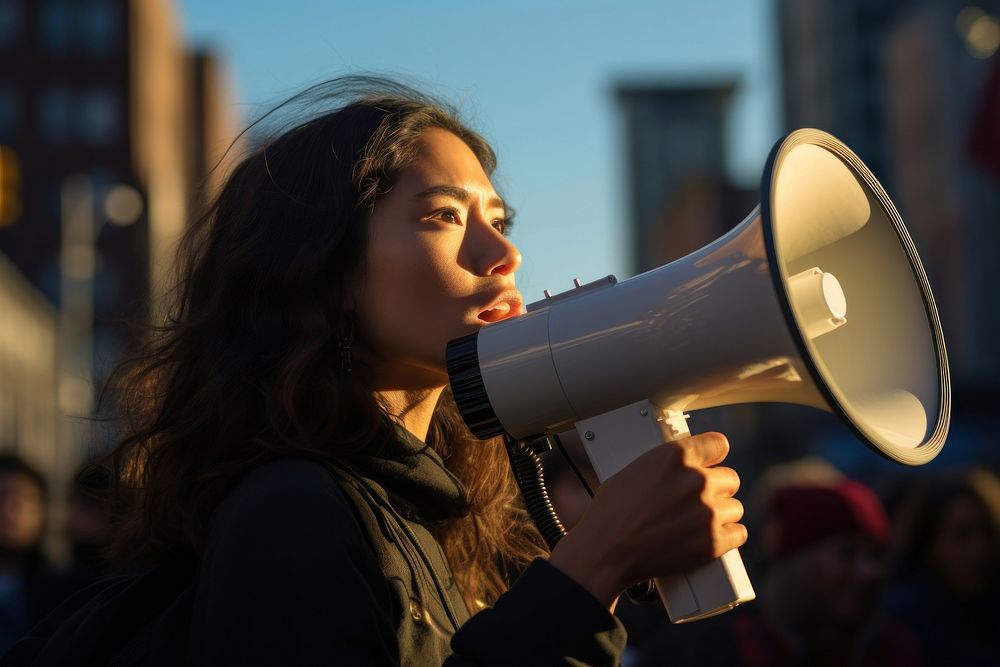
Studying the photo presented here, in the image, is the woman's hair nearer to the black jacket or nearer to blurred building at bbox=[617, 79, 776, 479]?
the black jacket

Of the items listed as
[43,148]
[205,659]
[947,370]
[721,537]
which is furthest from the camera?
[43,148]

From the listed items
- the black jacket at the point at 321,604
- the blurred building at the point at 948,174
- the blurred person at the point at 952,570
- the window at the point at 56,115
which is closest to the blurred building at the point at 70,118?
the window at the point at 56,115

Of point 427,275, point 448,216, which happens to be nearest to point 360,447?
point 427,275

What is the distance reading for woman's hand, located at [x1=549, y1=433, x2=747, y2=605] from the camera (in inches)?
68.8

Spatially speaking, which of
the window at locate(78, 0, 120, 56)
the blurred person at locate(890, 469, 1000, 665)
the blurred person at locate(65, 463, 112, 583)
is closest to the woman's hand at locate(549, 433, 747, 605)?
the blurred person at locate(65, 463, 112, 583)

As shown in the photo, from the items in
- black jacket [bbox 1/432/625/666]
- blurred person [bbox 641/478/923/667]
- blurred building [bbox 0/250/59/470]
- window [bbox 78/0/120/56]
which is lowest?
blurred building [bbox 0/250/59/470]

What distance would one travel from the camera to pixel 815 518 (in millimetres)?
4254

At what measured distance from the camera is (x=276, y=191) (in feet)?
7.18

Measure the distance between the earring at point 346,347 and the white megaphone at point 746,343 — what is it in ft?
0.56

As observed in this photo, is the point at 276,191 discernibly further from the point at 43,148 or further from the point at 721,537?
the point at 43,148

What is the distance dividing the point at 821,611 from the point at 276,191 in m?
2.53

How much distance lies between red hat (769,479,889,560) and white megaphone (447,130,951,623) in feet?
7.27

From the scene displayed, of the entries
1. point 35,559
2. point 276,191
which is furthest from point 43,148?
point 276,191

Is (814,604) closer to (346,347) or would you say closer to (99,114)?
(346,347)
